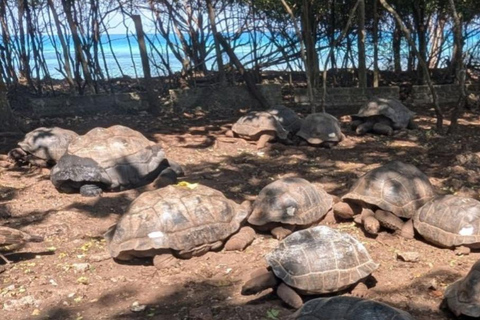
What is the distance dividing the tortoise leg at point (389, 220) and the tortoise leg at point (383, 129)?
4511mm

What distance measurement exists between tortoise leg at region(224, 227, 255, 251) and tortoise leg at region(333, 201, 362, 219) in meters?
1.01

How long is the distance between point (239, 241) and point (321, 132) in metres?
4.11

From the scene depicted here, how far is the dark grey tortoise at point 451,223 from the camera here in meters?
5.31

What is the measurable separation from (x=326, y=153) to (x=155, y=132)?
3080mm

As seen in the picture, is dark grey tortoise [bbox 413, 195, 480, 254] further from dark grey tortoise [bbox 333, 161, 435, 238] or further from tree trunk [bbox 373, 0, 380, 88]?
tree trunk [bbox 373, 0, 380, 88]

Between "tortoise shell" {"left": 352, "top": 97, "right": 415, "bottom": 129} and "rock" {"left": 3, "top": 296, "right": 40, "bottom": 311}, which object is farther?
"tortoise shell" {"left": 352, "top": 97, "right": 415, "bottom": 129}

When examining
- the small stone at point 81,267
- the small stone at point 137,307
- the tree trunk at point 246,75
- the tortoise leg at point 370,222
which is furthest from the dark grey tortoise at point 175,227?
the tree trunk at point 246,75

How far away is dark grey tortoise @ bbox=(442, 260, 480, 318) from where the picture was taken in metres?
4.05

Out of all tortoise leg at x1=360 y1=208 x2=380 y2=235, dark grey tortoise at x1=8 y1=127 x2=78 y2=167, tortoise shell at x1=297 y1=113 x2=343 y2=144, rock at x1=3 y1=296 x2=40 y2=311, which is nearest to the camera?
rock at x1=3 y1=296 x2=40 y2=311

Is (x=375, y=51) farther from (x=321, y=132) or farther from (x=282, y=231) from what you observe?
(x=282, y=231)

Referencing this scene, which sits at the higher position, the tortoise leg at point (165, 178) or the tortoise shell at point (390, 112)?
the tortoise shell at point (390, 112)

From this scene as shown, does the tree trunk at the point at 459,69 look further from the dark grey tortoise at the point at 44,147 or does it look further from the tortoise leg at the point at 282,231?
the dark grey tortoise at the point at 44,147

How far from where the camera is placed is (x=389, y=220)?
584 centimetres

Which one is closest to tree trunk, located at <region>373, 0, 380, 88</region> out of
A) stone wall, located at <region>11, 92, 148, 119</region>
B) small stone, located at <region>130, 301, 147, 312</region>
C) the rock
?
stone wall, located at <region>11, 92, 148, 119</region>
